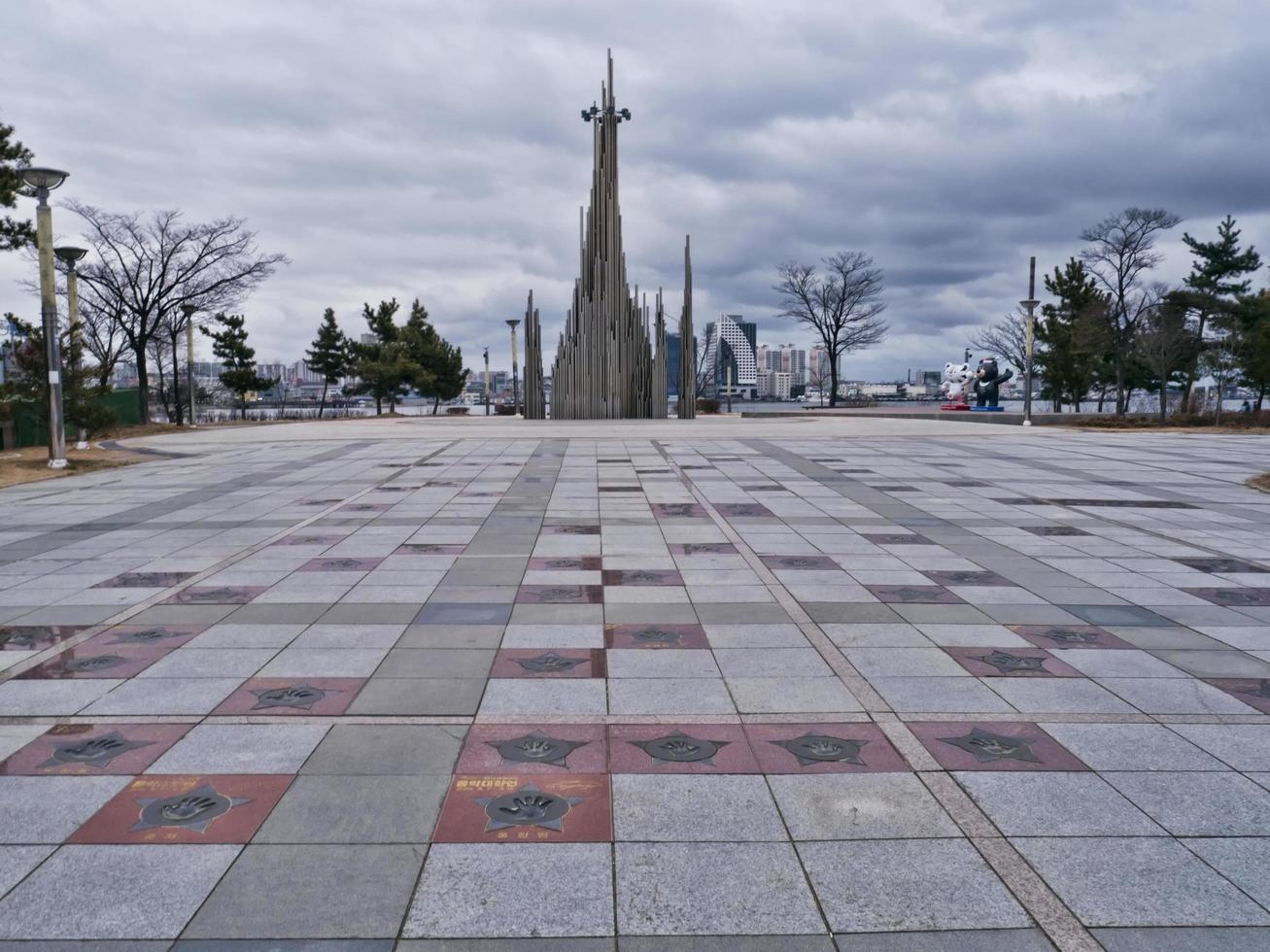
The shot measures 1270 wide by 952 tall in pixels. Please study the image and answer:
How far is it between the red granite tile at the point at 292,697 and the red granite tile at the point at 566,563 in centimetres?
365

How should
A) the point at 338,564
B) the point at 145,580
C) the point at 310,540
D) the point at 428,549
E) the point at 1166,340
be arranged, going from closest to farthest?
the point at 145,580 → the point at 338,564 → the point at 428,549 → the point at 310,540 → the point at 1166,340

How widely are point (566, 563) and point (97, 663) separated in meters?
4.49

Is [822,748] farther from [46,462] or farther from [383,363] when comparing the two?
[383,363]

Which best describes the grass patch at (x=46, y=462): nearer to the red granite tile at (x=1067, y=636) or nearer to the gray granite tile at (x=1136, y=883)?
the red granite tile at (x=1067, y=636)

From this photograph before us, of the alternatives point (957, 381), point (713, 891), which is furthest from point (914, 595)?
point (957, 381)

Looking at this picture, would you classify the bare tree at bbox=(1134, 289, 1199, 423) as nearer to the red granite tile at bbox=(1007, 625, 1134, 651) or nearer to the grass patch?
the red granite tile at bbox=(1007, 625, 1134, 651)

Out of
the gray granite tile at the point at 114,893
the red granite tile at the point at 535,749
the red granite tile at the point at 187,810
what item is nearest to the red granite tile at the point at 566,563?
the red granite tile at the point at 535,749

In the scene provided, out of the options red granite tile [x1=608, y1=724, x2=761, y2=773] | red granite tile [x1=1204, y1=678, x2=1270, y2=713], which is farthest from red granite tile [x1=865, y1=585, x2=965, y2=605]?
red granite tile [x1=608, y1=724, x2=761, y2=773]

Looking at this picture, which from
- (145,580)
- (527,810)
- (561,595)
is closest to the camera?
(527,810)

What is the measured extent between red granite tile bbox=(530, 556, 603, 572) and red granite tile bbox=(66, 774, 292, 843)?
5051 mm

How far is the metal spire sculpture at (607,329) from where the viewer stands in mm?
43844

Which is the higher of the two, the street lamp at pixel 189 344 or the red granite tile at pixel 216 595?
the street lamp at pixel 189 344

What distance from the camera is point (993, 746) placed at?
4.87 meters

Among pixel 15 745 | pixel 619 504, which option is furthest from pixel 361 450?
pixel 15 745
